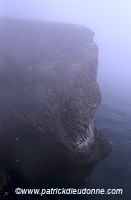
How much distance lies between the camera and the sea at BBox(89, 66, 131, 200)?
5097cm

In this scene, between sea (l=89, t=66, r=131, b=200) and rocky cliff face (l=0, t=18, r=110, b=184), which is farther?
rocky cliff face (l=0, t=18, r=110, b=184)

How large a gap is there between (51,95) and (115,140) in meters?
21.2

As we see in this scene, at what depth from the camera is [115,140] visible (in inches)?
2694

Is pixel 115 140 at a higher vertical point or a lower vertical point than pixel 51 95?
lower

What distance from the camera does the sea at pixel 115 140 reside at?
50972mm

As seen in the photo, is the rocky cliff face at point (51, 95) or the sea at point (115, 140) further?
the rocky cliff face at point (51, 95)

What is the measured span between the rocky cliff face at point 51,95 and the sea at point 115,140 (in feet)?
10.6

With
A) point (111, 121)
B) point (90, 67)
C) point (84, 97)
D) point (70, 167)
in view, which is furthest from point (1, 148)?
point (111, 121)

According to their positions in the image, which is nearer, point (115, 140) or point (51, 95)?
point (51, 95)

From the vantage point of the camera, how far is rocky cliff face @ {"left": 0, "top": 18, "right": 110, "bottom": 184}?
56938 millimetres

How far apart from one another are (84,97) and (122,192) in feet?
71.2

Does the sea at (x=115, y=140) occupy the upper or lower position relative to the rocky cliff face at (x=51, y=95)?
lower

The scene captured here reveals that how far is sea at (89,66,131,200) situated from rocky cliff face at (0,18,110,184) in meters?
3.24

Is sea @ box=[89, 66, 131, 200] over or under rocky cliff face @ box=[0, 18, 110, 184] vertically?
under
